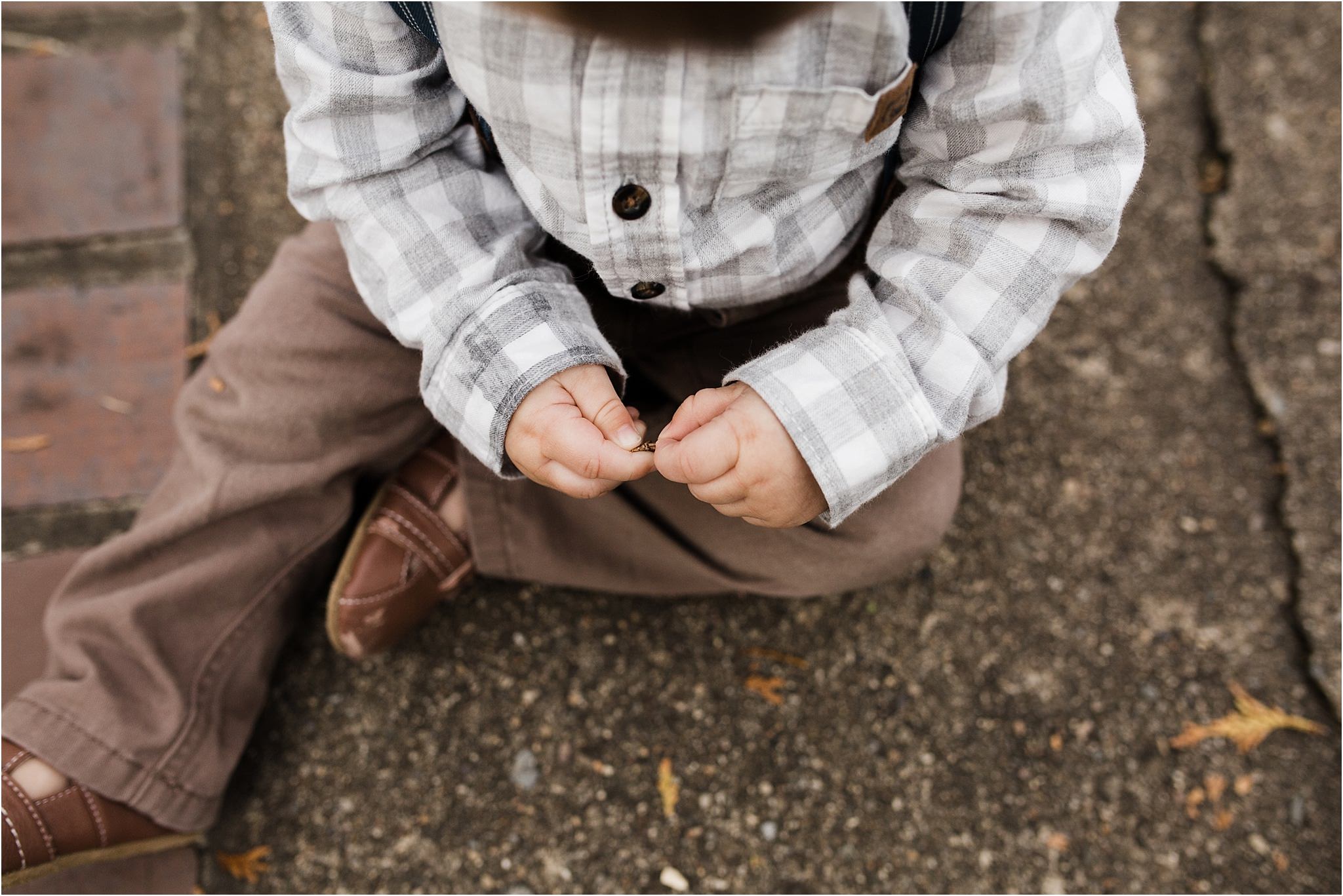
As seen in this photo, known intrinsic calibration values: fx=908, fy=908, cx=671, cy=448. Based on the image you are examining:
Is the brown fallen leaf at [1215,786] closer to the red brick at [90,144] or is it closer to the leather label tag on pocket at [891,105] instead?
the leather label tag on pocket at [891,105]

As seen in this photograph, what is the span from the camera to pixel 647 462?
0.81 meters

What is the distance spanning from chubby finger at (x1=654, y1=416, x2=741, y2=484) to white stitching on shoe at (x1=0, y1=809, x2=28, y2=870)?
79cm

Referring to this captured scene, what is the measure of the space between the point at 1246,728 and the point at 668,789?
0.73 m

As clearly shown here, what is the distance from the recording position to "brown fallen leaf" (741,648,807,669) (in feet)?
3.87

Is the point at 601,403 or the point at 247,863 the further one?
the point at 247,863

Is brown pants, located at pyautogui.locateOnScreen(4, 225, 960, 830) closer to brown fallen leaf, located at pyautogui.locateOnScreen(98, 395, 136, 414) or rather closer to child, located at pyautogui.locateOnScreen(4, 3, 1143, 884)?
child, located at pyautogui.locateOnScreen(4, 3, 1143, 884)

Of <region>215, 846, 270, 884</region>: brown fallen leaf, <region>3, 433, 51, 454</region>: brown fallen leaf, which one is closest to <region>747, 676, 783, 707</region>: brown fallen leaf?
<region>215, 846, 270, 884</region>: brown fallen leaf

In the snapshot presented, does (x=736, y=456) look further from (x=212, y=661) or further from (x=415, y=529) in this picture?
(x=212, y=661)

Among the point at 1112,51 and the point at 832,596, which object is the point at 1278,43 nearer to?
the point at 1112,51

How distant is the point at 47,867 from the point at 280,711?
27 cm

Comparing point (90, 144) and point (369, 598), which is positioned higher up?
point (90, 144)

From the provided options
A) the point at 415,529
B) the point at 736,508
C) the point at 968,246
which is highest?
the point at 968,246

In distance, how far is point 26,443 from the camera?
125cm

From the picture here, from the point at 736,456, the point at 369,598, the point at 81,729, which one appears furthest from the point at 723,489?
the point at 81,729
